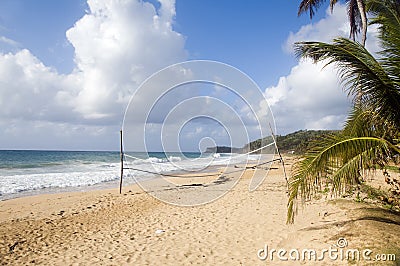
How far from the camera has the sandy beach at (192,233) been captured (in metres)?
3.74

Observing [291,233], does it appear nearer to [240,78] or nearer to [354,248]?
[354,248]

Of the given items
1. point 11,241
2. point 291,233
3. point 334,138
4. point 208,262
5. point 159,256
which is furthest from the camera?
point 11,241

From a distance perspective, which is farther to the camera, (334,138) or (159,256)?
(159,256)

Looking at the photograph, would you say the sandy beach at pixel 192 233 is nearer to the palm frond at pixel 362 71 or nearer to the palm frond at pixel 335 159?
the palm frond at pixel 335 159

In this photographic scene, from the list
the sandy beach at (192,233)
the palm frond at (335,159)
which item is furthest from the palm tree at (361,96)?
the sandy beach at (192,233)

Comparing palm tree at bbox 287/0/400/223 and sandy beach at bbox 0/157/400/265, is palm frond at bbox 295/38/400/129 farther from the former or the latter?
sandy beach at bbox 0/157/400/265

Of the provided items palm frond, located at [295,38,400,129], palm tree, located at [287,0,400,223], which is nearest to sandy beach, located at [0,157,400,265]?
palm tree, located at [287,0,400,223]

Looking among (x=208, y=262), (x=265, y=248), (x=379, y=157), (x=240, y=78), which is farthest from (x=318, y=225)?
(x=240, y=78)

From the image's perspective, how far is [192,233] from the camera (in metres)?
5.05

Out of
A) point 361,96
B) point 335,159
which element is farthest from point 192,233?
point 361,96

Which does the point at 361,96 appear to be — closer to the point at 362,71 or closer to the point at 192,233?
the point at 362,71

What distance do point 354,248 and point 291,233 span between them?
4.21 ft

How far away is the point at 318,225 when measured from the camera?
4523 mm

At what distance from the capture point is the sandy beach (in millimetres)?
3738
